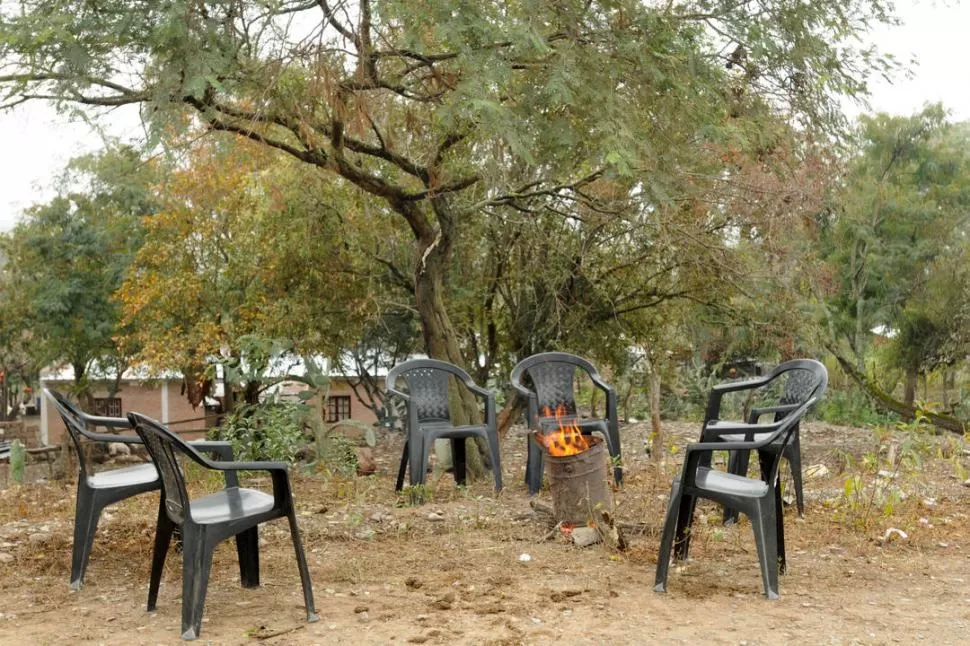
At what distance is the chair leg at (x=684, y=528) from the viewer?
14.9 feet

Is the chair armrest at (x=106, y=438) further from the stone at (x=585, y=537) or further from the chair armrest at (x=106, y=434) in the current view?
the stone at (x=585, y=537)

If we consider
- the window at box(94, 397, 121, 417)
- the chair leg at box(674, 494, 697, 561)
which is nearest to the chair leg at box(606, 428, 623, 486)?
the chair leg at box(674, 494, 697, 561)

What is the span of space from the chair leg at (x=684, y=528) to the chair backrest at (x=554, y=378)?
8.67ft

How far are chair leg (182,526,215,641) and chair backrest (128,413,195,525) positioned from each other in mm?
87

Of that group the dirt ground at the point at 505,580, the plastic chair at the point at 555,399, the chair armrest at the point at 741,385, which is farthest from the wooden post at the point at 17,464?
the chair armrest at the point at 741,385

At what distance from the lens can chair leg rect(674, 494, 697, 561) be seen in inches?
179

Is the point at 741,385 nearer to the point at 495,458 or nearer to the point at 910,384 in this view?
the point at 495,458

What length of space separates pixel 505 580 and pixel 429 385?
2.87 meters

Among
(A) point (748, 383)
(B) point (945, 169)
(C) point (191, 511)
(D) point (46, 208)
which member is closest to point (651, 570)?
(A) point (748, 383)

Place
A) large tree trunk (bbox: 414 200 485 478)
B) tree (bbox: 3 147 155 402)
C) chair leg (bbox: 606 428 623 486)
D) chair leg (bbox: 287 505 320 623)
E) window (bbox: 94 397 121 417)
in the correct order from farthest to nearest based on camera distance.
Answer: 1. window (bbox: 94 397 121 417)
2. tree (bbox: 3 147 155 402)
3. large tree trunk (bbox: 414 200 485 478)
4. chair leg (bbox: 606 428 623 486)
5. chair leg (bbox: 287 505 320 623)

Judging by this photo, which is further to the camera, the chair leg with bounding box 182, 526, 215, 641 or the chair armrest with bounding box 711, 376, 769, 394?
the chair armrest with bounding box 711, 376, 769, 394

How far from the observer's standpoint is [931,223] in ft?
57.2

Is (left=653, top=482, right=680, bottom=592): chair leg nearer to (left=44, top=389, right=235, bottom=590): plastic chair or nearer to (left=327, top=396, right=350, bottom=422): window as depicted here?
(left=44, top=389, right=235, bottom=590): plastic chair

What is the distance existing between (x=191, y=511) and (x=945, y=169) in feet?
60.1
